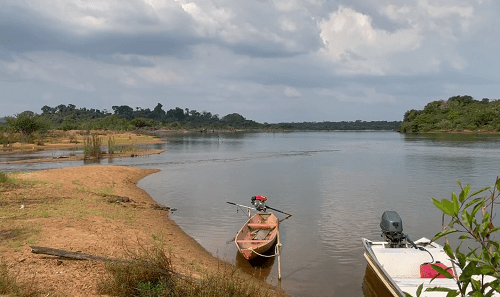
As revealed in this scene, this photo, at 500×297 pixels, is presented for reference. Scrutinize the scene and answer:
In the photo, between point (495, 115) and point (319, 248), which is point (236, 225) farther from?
point (495, 115)

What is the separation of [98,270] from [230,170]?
3421 cm

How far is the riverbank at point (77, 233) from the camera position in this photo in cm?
874

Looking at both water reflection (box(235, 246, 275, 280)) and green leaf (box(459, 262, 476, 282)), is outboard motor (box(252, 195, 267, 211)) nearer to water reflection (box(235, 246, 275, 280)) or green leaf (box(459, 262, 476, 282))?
water reflection (box(235, 246, 275, 280))

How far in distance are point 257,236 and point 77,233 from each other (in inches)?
281

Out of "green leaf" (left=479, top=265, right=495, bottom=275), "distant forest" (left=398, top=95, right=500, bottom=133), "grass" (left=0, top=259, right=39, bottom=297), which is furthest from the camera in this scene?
"distant forest" (left=398, top=95, right=500, bottom=133)

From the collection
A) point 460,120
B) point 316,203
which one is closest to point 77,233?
point 316,203

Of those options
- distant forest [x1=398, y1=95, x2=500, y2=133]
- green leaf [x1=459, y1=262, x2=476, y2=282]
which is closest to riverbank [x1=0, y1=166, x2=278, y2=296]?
green leaf [x1=459, y1=262, x2=476, y2=282]

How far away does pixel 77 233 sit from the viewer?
12695 millimetres

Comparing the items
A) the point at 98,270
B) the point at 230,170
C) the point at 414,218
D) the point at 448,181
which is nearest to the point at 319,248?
the point at 414,218

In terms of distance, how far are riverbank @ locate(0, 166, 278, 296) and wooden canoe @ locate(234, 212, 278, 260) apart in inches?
38.1

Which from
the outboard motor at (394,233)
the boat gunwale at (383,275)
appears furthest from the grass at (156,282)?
the outboard motor at (394,233)

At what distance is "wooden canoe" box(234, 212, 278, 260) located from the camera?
13.7m

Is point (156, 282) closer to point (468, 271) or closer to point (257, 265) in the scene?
point (468, 271)

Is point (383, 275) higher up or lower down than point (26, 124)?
lower down
